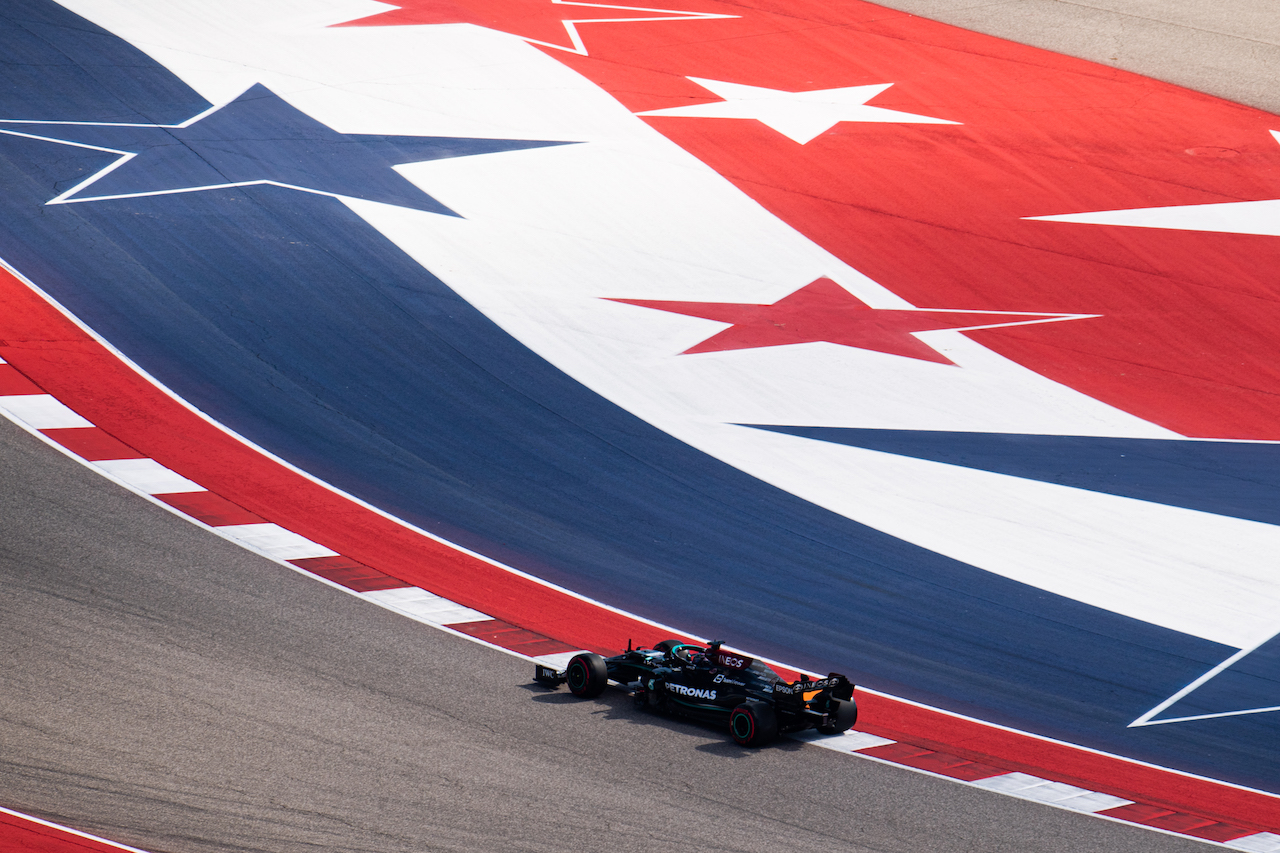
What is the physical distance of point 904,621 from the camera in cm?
1311

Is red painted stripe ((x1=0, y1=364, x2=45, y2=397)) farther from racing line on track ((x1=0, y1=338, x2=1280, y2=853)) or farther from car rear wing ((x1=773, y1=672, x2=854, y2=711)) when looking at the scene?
car rear wing ((x1=773, y1=672, x2=854, y2=711))

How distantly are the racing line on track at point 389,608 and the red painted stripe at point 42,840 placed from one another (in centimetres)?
1

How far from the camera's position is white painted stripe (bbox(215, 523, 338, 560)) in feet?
42.9

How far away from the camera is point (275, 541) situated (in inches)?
524

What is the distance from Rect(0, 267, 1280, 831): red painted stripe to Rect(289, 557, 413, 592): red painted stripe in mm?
124

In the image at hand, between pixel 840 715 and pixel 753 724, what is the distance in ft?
2.87

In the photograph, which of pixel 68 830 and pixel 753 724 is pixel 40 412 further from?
pixel 753 724

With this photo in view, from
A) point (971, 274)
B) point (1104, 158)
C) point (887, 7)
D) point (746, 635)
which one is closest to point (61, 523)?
point (746, 635)

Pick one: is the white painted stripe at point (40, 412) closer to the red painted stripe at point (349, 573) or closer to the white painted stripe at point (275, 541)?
the white painted stripe at point (275, 541)

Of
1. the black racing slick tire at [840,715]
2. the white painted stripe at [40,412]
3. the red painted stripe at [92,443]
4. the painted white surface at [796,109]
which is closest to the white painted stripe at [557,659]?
the black racing slick tire at [840,715]

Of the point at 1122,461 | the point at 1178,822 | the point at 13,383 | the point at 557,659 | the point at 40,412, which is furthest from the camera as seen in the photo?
the point at 1122,461

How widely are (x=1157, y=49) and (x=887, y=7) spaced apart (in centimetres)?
578

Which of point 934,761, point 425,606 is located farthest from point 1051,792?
point 425,606

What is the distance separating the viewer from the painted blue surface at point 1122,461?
51.1 ft
